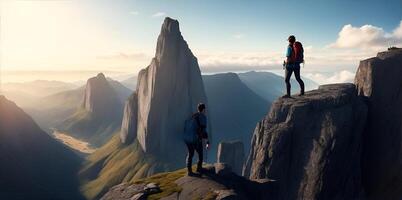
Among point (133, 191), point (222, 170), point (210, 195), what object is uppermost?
point (222, 170)

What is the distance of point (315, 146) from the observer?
3934 centimetres

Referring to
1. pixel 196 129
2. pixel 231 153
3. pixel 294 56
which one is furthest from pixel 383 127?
pixel 231 153

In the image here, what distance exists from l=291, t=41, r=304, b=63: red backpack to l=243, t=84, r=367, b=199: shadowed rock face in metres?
5.64

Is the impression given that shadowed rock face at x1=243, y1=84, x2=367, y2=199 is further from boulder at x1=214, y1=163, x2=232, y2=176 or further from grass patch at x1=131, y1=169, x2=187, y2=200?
grass patch at x1=131, y1=169, x2=187, y2=200

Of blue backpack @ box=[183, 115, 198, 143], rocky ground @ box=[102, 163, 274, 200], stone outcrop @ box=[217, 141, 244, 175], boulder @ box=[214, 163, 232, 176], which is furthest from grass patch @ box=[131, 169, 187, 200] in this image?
stone outcrop @ box=[217, 141, 244, 175]

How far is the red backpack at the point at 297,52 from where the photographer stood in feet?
121

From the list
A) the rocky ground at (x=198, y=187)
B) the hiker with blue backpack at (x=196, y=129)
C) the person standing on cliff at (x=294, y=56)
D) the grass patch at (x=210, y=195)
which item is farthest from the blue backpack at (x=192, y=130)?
the person standing on cliff at (x=294, y=56)

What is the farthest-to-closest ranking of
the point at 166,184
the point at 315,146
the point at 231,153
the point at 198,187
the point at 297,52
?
the point at 231,153 → the point at 315,146 → the point at 297,52 → the point at 166,184 → the point at 198,187

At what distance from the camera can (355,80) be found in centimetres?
4612

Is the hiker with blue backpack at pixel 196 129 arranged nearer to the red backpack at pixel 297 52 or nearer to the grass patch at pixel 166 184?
the grass patch at pixel 166 184

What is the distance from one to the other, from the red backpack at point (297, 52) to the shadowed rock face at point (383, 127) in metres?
9.64

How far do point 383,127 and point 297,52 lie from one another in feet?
41.3

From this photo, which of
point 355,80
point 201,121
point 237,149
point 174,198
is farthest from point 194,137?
point 237,149

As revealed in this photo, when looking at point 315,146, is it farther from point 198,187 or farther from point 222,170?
point 198,187
